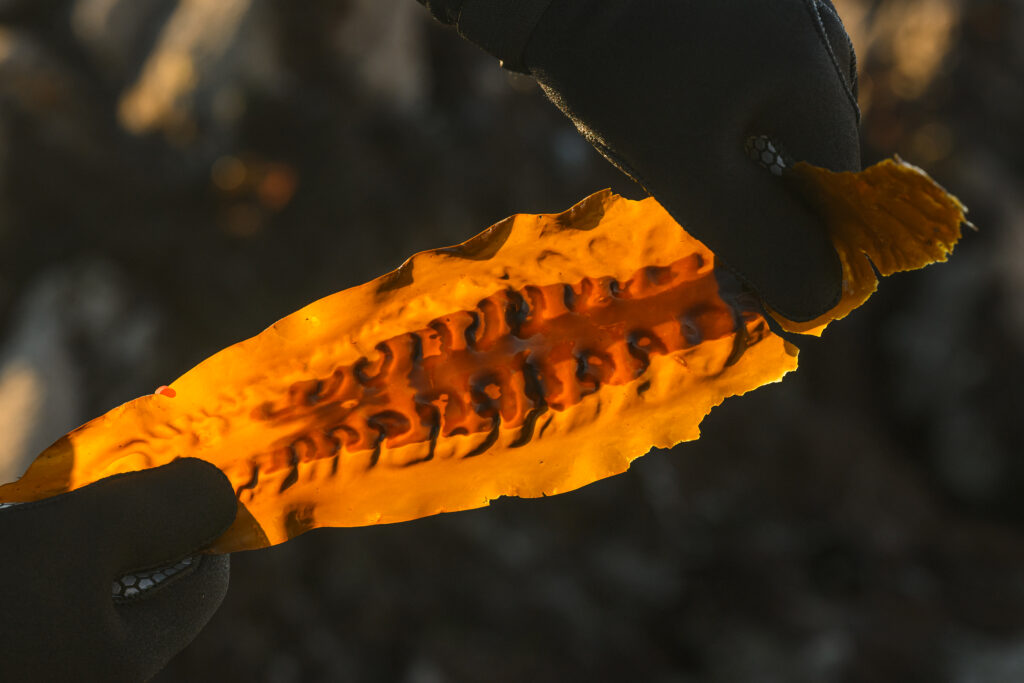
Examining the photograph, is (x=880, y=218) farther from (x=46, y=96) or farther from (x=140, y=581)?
(x=46, y=96)

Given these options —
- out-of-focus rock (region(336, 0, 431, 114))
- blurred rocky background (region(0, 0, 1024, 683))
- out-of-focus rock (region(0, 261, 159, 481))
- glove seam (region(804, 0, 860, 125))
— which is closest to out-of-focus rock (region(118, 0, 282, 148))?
blurred rocky background (region(0, 0, 1024, 683))

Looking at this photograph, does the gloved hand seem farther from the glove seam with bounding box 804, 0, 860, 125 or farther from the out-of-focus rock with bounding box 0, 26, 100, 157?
the out-of-focus rock with bounding box 0, 26, 100, 157

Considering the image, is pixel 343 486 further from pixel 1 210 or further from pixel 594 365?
pixel 1 210

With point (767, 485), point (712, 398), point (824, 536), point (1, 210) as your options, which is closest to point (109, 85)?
point (1, 210)

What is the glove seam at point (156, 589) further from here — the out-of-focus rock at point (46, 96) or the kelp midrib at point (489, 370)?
the out-of-focus rock at point (46, 96)

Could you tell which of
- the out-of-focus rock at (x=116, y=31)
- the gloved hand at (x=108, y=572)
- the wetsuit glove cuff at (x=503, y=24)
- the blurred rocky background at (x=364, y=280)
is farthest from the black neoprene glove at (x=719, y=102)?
the out-of-focus rock at (x=116, y=31)

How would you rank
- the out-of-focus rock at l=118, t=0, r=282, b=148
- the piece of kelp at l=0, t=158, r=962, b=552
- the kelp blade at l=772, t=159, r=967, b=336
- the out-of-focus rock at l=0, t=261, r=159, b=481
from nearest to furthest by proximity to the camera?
the kelp blade at l=772, t=159, r=967, b=336, the piece of kelp at l=0, t=158, r=962, b=552, the out-of-focus rock at l=0, t=261, r=159, b=481, the out-of-focus rock at l=118, t=0, r=282, b=148

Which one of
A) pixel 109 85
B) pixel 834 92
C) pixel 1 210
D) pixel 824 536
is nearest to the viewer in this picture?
pixel 834 92
